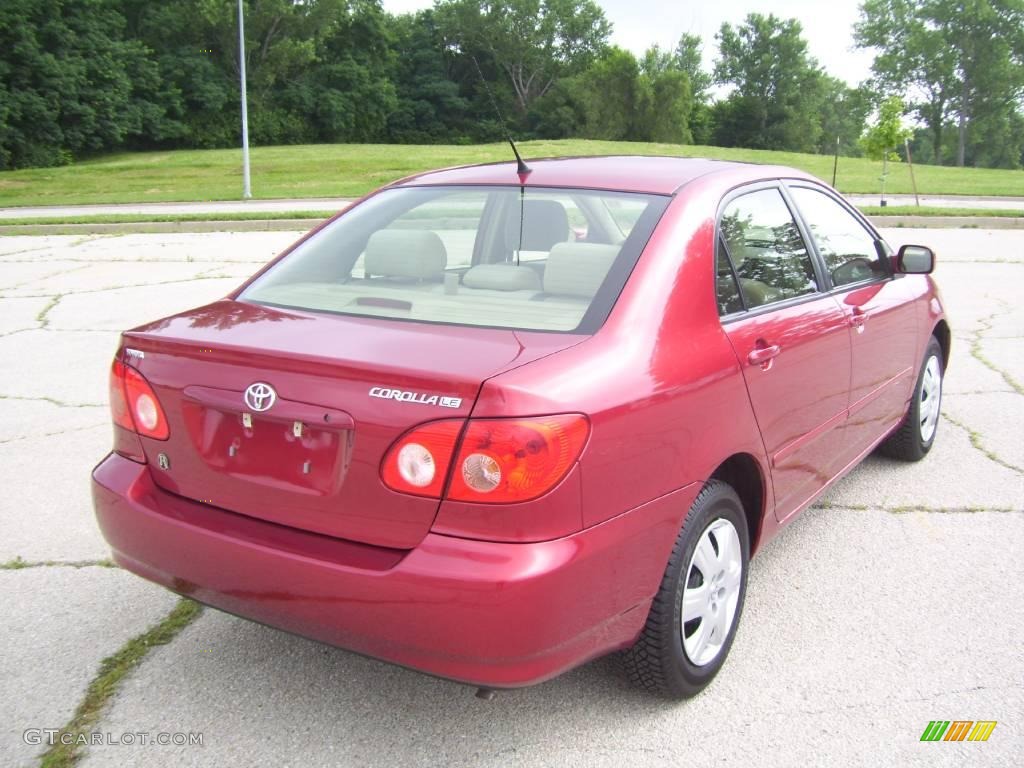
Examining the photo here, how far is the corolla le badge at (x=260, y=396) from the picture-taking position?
2.36m

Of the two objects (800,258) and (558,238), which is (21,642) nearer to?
(558,238)

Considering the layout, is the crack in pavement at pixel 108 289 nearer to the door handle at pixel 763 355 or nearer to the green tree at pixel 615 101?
the door handle at pixel 763 355

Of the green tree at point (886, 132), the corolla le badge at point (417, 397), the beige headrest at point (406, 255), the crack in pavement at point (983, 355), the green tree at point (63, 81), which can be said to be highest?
the green tree at point (63, 81)

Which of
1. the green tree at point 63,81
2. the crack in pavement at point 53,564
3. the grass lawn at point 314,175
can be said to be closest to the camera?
the crack in pavement at point 53,564

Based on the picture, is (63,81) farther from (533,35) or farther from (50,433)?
(50,433)

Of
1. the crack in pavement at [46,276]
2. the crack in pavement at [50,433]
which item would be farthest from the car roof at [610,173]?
the crack in pavement at [46,276]

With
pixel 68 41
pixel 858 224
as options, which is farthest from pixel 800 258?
pixel 68 41

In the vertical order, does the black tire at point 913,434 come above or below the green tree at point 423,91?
below

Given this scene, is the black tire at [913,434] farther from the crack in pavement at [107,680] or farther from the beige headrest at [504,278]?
the crack in pavement at [107,680]

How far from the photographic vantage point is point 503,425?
214 centimetres

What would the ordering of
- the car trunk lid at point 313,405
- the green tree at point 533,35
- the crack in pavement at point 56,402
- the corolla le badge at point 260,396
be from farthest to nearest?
the green tree at point 533,35 < the crack in pavement at point 56,402 < the corolla le badge at point 260,396 < the car trunk lid at point 313,405

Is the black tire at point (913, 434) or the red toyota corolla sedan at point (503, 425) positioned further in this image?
the black tire at point (913, 434)

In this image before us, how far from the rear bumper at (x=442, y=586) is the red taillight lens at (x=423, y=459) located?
5.0 inches

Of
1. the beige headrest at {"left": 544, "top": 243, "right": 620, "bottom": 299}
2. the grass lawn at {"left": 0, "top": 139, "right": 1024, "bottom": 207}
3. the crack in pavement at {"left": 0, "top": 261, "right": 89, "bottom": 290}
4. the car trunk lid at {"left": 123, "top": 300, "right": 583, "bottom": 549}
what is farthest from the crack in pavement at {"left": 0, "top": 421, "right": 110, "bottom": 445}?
the grass lawn at {"left": 0, "top": 139, "right": 1024, "bottom": 207}
